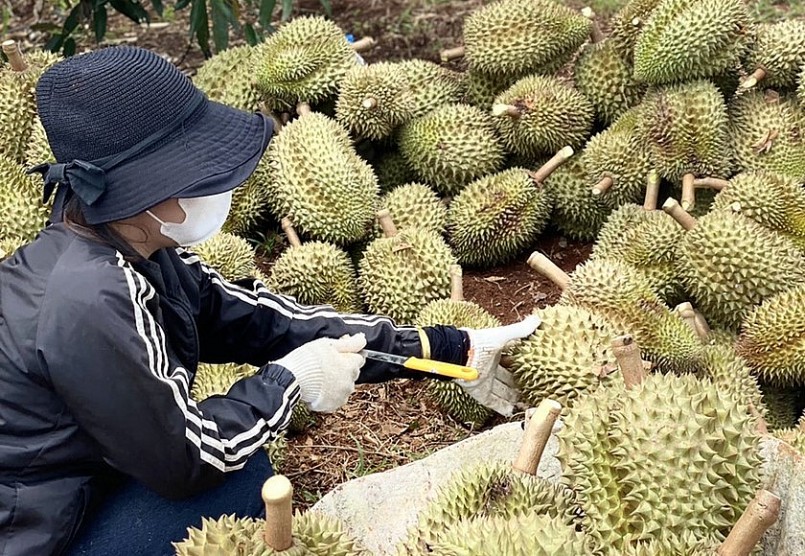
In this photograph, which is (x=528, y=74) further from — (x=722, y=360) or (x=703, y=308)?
(x=722, y=360)

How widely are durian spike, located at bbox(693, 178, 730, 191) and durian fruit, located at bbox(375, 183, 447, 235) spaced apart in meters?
→ 1.22

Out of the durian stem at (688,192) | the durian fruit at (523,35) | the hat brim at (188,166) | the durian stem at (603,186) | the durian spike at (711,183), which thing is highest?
the hat brim at (188,166)

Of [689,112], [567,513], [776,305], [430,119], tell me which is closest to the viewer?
[567,513]

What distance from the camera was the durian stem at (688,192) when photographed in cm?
372

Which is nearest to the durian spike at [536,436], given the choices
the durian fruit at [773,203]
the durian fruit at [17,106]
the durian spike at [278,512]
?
the durian spike at [278,512]

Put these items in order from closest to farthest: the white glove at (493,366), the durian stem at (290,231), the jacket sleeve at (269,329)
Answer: the jacket sleeve at (269,329) < the white glove at (493,366) < the durian stem at (290,231)

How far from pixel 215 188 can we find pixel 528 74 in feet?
8.94

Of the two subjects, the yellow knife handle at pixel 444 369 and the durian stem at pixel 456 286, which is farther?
the durian stem at pixel 456 286

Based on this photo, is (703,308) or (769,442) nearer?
(769,442)

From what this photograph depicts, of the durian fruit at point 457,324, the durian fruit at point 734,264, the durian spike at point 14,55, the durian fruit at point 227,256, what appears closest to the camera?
the durian fruit at point 734,264

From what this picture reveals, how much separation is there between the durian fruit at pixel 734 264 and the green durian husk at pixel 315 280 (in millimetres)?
1499

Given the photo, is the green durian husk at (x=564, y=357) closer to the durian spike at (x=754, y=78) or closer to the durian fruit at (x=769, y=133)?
the durian fruit at (x=769, y=133)

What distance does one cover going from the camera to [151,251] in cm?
233

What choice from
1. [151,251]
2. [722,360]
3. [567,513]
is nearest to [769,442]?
[567,513]
